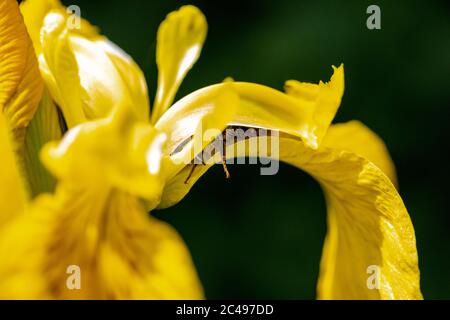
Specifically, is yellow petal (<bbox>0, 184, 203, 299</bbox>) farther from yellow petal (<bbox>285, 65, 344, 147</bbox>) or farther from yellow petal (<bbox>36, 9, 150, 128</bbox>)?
yellow petal (<bbox>285, 65, 344, 147</bbox>)

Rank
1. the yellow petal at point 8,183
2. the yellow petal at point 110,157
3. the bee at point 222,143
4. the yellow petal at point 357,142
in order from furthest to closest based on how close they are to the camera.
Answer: the yellow petal at point 357,142 → the bee at point 222,143 → the yellow petal at point 8,183 → the yellow petal at point 110,157

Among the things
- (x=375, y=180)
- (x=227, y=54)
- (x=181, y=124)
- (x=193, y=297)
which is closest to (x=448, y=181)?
(x=227, y=54)

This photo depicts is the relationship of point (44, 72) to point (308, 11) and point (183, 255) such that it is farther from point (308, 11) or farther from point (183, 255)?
point (308, 11)

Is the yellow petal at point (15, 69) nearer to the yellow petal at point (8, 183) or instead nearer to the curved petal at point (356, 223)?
the yellow petal at point (8, 183)

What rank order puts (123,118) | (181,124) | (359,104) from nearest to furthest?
(123,118), (181,124), (359,104)

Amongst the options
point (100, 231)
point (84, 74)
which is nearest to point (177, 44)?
point (84, 74)

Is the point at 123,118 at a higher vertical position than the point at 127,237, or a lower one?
higher

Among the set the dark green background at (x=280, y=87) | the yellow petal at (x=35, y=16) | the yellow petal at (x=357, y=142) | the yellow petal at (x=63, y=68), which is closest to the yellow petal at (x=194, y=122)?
the yellow petal at (x=63, y=68)
